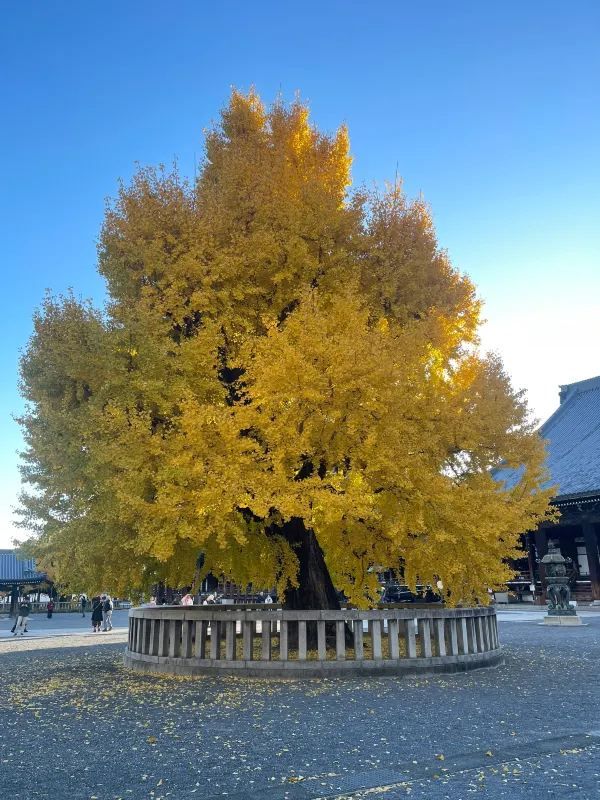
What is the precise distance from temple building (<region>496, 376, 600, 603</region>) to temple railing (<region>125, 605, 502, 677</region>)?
1722 centimetres

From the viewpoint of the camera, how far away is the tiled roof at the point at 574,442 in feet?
94.3

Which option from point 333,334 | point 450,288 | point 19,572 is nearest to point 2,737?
point 333,334

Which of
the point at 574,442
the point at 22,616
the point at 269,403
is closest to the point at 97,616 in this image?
the point at 22,616

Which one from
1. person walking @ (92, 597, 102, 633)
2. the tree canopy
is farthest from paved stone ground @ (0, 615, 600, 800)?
person walking @ (92, 597, 102, 633)

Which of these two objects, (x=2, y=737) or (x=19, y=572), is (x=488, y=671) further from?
(x=19, y=572)

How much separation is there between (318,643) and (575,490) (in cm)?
2187

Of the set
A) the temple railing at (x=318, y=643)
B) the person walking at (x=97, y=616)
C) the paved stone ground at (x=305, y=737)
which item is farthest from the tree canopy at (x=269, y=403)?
the person walking at (x=97, y=616)

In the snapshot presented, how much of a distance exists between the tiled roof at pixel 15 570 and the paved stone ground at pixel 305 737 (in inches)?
1502

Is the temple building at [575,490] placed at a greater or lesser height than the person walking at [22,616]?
greater

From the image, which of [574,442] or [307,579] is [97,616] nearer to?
[307,579]

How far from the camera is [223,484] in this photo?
31.4 ft

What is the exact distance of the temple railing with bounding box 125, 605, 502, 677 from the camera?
1037cm

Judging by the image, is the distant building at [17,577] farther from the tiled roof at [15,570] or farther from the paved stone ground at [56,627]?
the paved stone ground at [56,627]

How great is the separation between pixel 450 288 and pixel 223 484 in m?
7.89
